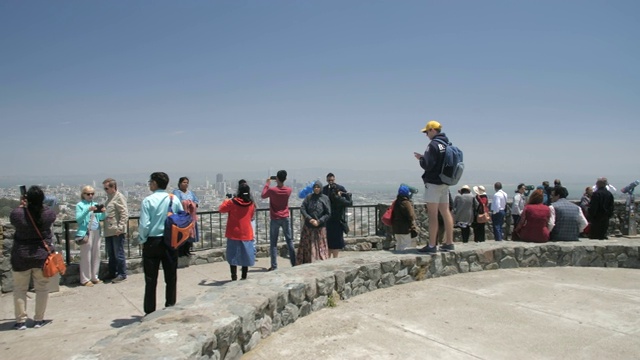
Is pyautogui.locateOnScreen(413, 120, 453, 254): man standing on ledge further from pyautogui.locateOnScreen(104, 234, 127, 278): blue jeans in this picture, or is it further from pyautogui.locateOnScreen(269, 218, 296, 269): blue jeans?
pyautogui.locateOnScreen(104, 234, 127, 278): blue jeans

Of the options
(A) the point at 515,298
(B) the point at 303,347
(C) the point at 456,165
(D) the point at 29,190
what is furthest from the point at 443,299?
(D) the point at 29,190

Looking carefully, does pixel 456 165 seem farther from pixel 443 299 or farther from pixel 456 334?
pixel 456 334

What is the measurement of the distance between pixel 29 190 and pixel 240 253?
3.07 m

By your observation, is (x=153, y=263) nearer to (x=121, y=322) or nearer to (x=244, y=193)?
(x=121, y=322)

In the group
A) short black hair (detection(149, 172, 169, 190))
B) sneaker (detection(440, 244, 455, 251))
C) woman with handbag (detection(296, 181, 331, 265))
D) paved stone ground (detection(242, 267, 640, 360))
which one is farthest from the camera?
woman with handbag (detection(296, 181, 331, 265))

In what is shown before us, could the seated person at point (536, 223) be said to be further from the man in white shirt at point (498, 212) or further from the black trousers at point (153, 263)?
the black trousers at point (153, 263)

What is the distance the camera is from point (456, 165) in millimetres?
5590

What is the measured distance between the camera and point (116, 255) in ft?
24.3

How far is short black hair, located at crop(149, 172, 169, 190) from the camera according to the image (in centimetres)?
511

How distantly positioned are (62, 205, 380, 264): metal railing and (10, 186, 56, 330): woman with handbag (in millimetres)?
2694

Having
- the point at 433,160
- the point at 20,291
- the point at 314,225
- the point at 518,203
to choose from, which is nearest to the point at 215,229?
the point at 314,225

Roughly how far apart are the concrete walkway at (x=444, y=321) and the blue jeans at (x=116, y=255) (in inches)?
29.1

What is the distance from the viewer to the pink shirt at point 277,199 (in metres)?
7.50

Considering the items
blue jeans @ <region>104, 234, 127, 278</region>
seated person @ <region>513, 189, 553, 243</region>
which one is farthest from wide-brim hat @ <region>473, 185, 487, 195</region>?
blue jeans @ <region>104, 234, 127, 278</region>
